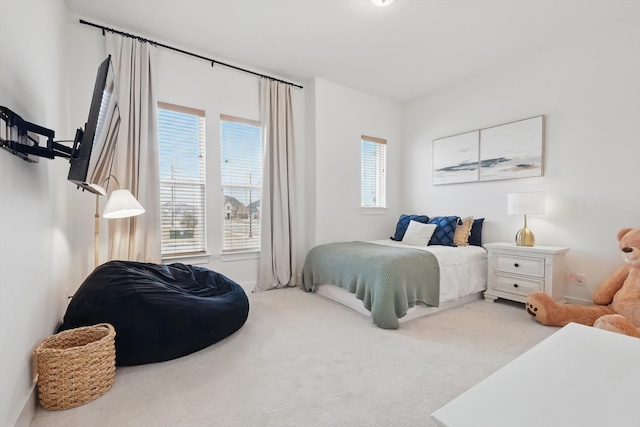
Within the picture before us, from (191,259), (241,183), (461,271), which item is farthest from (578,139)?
(191,259)

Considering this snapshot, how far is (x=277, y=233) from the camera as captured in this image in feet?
12.2

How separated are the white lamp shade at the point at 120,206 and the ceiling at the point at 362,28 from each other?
5.57ft

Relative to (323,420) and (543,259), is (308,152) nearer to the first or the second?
(543,259)

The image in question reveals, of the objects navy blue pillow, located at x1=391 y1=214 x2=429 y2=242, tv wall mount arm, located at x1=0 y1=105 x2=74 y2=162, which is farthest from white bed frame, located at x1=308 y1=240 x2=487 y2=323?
tv wall mount arm, located at x1=0 y1=105 x2=74 y2=162

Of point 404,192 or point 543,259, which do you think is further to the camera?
point 404,192

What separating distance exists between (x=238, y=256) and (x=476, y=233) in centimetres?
305

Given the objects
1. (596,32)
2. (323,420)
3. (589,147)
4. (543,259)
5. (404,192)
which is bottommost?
(323,420)

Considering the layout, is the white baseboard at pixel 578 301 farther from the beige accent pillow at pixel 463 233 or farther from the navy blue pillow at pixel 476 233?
the beige accent pillow at pixel 463 233

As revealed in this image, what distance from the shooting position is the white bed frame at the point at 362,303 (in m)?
2.71

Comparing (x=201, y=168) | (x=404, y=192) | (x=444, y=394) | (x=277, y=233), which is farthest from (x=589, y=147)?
(x=201, y=168)

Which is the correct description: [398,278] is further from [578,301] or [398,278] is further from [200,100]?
[200,100]

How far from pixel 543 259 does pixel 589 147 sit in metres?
1.24

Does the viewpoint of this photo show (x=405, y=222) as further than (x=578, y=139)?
Yes

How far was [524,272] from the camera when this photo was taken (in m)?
2.96
